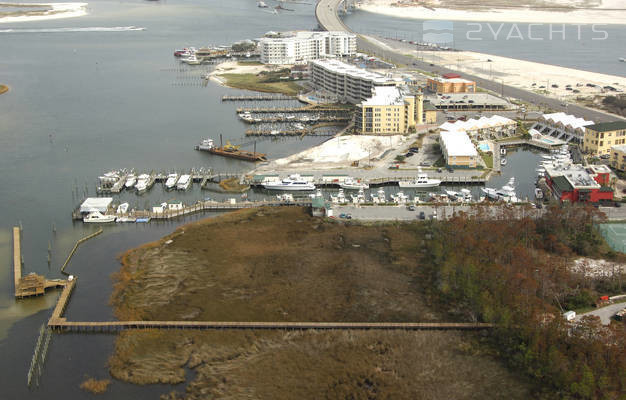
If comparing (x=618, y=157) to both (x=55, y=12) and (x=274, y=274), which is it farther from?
(x=55, y=12)

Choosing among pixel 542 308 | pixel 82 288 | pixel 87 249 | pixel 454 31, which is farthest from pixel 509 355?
pixel 454 31

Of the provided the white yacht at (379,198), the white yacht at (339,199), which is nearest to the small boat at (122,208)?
the white yacht at (339,199)

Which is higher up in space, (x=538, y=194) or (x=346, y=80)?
(x=346, y=80)

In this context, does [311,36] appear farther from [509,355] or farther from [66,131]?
[509,355]

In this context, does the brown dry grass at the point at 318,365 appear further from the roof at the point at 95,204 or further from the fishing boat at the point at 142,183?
the fishing boat at the point at 142,183

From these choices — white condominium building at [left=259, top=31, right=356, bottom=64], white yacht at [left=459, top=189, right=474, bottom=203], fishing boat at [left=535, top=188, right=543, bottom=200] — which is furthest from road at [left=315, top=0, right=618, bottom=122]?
white yacht at [left=459, top=189, right=474, bottom=203]

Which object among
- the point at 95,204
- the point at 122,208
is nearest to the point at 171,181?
the point at 122,208
